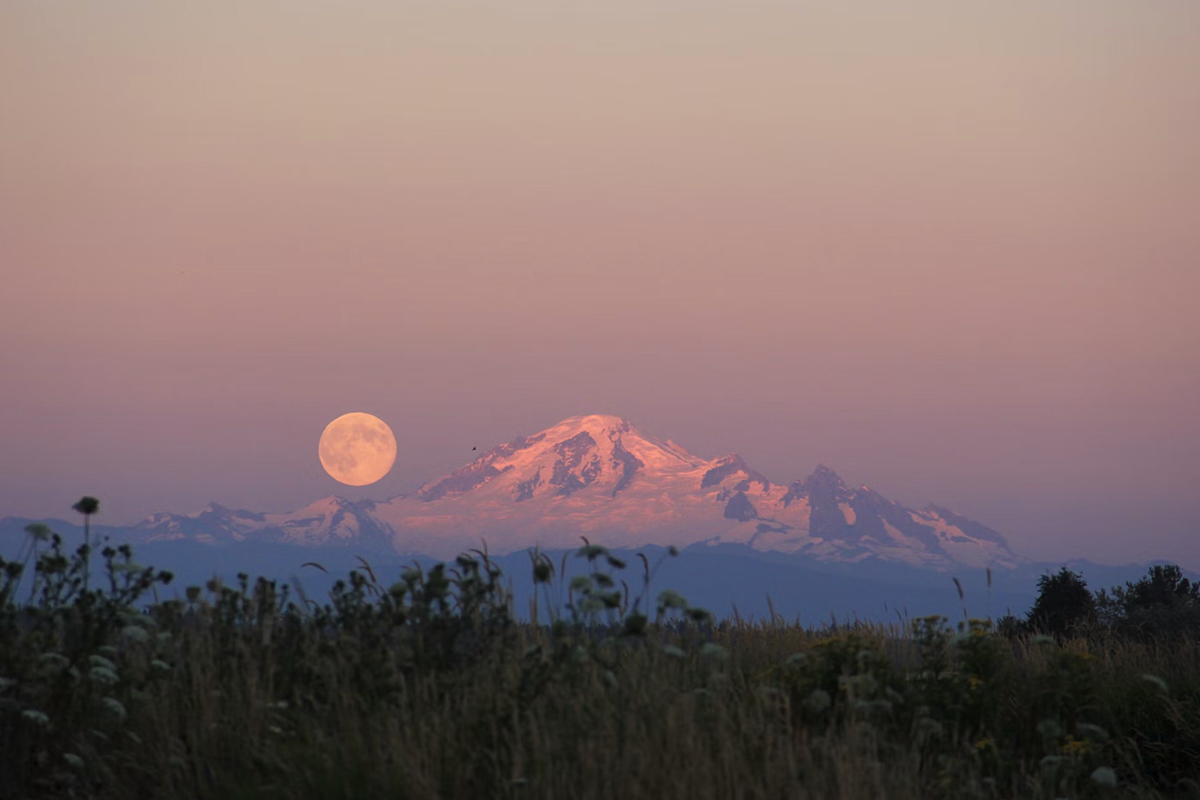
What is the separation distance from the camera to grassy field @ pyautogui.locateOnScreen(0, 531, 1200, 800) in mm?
7312

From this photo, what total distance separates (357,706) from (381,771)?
3.89 ft

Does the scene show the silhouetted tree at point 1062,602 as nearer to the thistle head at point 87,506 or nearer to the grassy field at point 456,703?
the grassy field at point 456,703

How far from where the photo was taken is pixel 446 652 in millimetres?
8555

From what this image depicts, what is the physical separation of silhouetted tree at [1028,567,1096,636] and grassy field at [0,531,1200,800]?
15.7m

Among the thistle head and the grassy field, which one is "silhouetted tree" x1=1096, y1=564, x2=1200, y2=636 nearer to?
the grassy field

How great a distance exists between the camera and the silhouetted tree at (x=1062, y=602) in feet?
83.8

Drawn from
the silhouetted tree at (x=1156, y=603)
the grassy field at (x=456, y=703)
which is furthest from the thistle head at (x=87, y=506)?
the silhouetted tree at (x=1156, y=603)

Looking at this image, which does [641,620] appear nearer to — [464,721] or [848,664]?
[464,721]

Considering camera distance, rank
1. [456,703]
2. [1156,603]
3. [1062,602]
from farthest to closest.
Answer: [1156,603] → [1062,602] → [456,703]

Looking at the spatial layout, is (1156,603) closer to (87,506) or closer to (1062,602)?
(1062,602)

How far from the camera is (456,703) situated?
8.25m

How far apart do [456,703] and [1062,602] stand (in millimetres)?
21342

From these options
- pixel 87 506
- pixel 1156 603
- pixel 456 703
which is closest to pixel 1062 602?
pixel 1156 603

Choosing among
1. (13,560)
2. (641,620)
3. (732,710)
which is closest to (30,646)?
(13,560)
